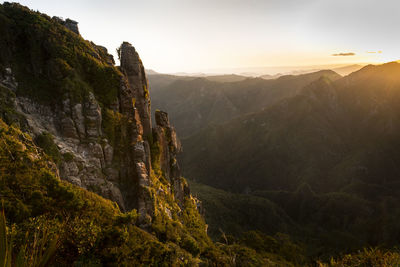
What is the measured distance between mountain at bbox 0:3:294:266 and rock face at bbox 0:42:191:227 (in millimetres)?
116

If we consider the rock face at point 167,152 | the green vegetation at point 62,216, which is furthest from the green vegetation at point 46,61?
the rock face at point 167,152

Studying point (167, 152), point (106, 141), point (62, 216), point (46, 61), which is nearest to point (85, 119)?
point (106, 141)

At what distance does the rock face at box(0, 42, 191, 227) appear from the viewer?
974 inches

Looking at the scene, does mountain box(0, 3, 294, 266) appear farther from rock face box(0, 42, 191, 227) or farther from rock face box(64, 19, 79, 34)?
rock face box(64, 19, 79, 34)

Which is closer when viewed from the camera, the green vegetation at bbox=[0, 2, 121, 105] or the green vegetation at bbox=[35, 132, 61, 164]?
the green vegetation at bbox=[35, 132, 61, 164]

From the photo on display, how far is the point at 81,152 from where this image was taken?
2605 cm

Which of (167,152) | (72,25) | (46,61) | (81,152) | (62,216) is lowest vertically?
(167,152)

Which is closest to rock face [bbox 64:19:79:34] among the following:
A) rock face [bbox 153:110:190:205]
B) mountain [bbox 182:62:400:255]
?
rock face [bbox 153:110:190:205]

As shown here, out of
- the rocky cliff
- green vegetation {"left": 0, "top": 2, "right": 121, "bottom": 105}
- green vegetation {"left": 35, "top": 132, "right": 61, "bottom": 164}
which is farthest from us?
green vegetation {"left": 0, "top": 2, "right": 121, "bottom": 105}

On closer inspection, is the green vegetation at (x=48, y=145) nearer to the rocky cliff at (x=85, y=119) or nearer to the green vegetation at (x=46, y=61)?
the rocky cliff at (x=85, y=119)

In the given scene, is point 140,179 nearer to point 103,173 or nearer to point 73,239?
point 103,173

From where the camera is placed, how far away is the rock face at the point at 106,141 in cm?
2475

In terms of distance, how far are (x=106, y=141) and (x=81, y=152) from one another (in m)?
3.48

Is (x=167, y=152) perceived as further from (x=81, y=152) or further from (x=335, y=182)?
(x=335, y=182)
